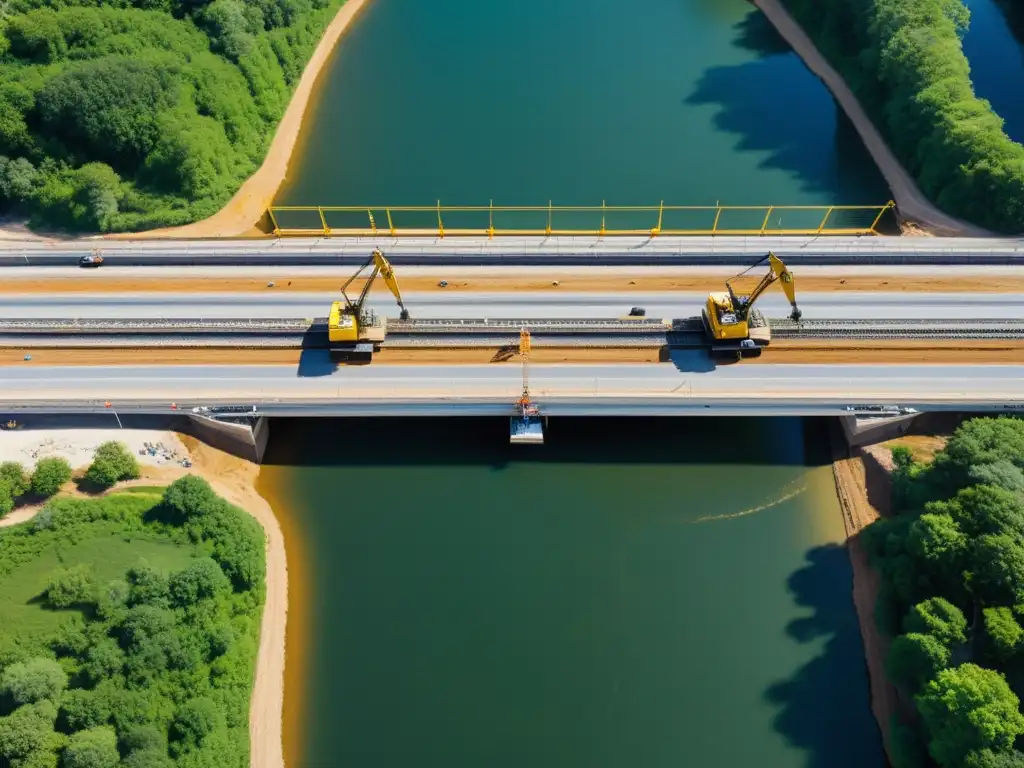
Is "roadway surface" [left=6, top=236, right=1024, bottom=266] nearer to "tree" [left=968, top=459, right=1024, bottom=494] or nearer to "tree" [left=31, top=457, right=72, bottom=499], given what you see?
"tree" [left=31, top=457, right=72, bottom=499]

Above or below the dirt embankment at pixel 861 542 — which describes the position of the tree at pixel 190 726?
below

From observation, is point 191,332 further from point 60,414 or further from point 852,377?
point 852,377

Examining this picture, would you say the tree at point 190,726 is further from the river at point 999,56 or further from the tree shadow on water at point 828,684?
the river at point 999,56

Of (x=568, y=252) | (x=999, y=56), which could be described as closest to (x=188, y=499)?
(x=568, y=252)

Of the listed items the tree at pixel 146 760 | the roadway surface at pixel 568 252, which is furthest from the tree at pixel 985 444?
the tree at pixel 146 760

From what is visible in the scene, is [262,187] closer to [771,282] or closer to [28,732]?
[771,282]

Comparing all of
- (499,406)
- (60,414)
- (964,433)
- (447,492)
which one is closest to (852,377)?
(964,433)

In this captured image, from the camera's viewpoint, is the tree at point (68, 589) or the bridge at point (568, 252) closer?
the tree at point (68, 589)
